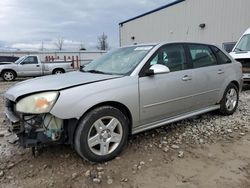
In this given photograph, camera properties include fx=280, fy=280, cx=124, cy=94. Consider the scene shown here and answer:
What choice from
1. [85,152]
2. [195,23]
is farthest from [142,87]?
[195,23]

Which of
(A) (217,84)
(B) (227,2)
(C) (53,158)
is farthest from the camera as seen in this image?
(B) (227,2)

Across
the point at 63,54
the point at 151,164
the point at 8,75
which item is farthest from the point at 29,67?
the point at 151,164

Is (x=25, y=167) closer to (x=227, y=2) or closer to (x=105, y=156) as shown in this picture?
(x=105, y=156)

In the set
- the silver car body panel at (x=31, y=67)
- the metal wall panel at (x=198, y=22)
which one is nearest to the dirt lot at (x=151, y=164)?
the silver car body panel at (x=31, y=67)

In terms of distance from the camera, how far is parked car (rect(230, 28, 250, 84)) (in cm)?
920

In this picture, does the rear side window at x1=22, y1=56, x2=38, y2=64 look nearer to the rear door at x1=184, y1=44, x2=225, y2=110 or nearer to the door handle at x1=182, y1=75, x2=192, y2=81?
the rear door at x1=184, y1=44, x2=225, y2=110

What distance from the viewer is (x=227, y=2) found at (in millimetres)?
16844

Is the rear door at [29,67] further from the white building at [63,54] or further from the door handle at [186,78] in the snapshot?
the door handle at [186,78]

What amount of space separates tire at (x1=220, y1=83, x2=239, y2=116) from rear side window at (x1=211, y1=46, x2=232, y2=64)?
1.59 ft

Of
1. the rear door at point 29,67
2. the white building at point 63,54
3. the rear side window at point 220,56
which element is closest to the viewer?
the rear side window at point 220,56

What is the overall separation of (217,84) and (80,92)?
2.89 metres

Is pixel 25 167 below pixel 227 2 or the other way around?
below

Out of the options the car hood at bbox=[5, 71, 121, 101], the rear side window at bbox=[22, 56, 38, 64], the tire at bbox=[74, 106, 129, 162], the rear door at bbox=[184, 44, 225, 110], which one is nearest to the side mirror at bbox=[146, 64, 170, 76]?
the car hood at bbox=[5, 71, 121, 101]

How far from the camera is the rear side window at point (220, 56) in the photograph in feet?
17.8
